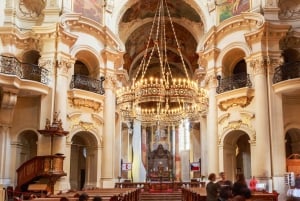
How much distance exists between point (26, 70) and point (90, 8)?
190 inches

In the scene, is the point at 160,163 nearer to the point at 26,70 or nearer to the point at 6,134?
the point at 26,70

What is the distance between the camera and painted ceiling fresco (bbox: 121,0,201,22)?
23.5m

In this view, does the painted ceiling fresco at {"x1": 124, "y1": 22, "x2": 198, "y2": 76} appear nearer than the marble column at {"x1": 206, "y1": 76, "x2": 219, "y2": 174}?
No

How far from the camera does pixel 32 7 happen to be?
726 inches

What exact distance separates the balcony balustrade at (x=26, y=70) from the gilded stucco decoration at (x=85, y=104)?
1724 mm

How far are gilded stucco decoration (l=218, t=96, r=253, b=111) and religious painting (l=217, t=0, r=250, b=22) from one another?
13.5 ft

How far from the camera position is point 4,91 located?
14.7 meters

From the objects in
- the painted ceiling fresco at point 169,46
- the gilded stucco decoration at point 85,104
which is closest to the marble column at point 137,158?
the painted ceiling fresco at point 169,46

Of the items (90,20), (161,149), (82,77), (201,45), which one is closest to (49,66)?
(82,77)

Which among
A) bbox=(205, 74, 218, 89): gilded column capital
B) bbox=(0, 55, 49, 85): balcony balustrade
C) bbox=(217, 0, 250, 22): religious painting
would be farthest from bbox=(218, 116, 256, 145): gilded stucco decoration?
bbox=(0, 55, 49, 85): balcony balustrade

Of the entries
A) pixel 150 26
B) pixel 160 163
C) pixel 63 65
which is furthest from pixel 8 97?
pixel 160 163

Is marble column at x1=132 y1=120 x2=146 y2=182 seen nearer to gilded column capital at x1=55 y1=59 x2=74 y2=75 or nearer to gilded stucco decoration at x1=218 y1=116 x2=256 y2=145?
gilded stucco decoration at x1=218 y1=116 x2=256 y2=145

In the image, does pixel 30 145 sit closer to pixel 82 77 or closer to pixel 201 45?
pixel 82 77

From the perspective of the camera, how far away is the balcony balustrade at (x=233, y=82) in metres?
17.9
